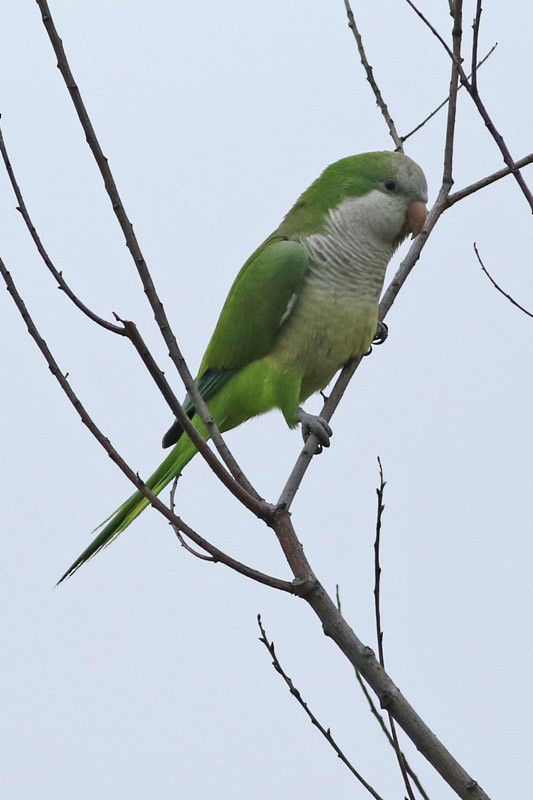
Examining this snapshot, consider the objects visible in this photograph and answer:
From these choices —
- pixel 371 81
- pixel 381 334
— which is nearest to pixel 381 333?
pixel 381 334

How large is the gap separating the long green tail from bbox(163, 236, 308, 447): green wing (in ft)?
0.52

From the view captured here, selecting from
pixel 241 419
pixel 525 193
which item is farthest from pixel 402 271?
pixel 525 193

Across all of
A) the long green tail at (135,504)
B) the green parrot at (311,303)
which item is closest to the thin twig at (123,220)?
the long green tail at (135,504)

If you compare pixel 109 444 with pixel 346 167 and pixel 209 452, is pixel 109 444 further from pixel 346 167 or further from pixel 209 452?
pixel 346 167

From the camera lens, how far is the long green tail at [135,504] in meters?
3.26

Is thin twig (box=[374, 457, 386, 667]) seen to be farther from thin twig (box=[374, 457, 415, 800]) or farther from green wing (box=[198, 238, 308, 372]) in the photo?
green wing (box=[198, 238, 308, 372])

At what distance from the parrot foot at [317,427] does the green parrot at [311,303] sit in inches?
0.7

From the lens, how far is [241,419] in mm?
4082

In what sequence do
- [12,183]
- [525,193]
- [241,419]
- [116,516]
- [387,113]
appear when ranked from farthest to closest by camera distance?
[241,419] < [387,113] < [116,516] < [525,193] < [12,183]

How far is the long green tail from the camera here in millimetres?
3256

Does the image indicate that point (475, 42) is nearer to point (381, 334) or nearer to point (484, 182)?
point (484, 182)

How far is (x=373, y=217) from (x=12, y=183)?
2.16 meters

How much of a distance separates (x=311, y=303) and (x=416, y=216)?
1.80 ft

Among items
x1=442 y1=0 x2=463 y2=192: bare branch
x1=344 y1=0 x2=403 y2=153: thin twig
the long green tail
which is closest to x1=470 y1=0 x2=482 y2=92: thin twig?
x1=442 y1=0 x2=463 y2=192: bare branch
